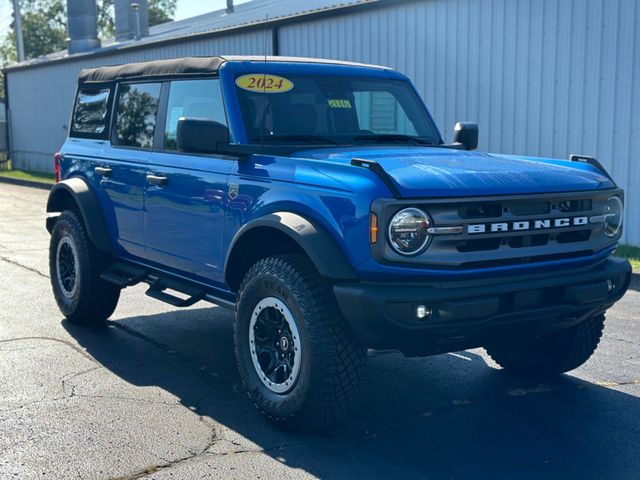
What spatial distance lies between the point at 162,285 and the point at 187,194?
32.9 inches

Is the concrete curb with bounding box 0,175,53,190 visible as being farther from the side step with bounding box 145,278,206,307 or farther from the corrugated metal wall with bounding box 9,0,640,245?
the side step with bounding box 145,278,206,307

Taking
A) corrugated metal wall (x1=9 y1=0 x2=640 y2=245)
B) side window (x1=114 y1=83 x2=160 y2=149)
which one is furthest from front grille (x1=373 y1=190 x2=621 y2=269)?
corrugated metal wall (x1=9 y1=0 x2=640 y2=245)

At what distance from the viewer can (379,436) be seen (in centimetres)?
462

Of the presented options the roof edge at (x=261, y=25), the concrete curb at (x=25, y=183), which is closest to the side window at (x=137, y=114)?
the roof edge at (x=261, y=25)

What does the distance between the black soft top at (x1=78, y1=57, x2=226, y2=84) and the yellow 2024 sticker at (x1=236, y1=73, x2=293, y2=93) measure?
0.68 ft

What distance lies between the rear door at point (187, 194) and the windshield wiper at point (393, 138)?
928mm

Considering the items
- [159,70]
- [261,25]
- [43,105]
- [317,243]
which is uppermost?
[261,25]

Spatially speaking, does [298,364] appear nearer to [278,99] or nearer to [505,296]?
[505,296]

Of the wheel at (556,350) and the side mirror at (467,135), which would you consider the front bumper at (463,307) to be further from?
the side mirror at (467,135)

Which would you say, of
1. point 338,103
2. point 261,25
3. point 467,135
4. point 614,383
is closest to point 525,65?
point 467,135

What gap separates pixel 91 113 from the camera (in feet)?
23.7

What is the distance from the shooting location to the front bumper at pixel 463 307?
417 centimetres

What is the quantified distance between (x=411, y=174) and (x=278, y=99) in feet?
4.87

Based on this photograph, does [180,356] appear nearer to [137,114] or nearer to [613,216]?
[137,114]
